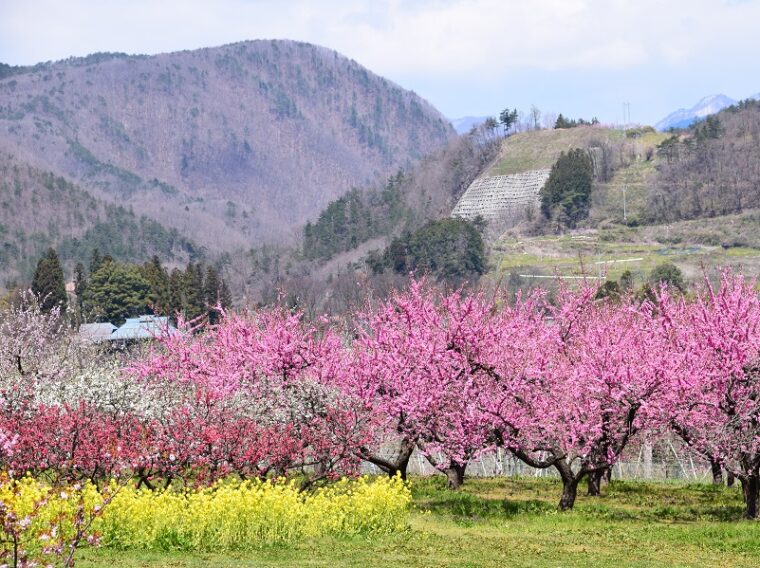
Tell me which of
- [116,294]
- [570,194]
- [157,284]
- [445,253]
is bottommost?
[116,294]

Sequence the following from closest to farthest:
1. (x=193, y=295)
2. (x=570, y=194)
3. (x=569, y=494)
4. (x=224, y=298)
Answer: (x=569, y=494) < (x=193, y=295) < (x=224, y=298) < (x=570, y=194)

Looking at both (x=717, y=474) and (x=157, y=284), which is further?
(x=157, y=284)

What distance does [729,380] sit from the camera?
2080 cm

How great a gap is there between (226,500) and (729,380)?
9508 mm

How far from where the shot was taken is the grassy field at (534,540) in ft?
53.9

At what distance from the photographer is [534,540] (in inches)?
739

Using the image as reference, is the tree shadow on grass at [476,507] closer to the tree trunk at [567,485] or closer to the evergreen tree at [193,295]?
the tree trunk at [567,485]

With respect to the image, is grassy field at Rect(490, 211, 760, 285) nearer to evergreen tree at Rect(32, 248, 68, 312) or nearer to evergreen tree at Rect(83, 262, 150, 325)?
evergreen tree at Rect(83, 262, 150, 325)

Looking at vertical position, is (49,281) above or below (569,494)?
above

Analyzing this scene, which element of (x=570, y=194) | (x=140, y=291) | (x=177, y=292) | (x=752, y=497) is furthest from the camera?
(x=570, y=194)

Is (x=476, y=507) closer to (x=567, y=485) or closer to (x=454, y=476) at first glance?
(x=567, y=485)

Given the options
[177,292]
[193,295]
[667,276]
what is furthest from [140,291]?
[667,276]

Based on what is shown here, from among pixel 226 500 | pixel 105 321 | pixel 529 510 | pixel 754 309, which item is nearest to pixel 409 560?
pixel 226 500

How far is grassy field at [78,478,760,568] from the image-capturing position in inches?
647
